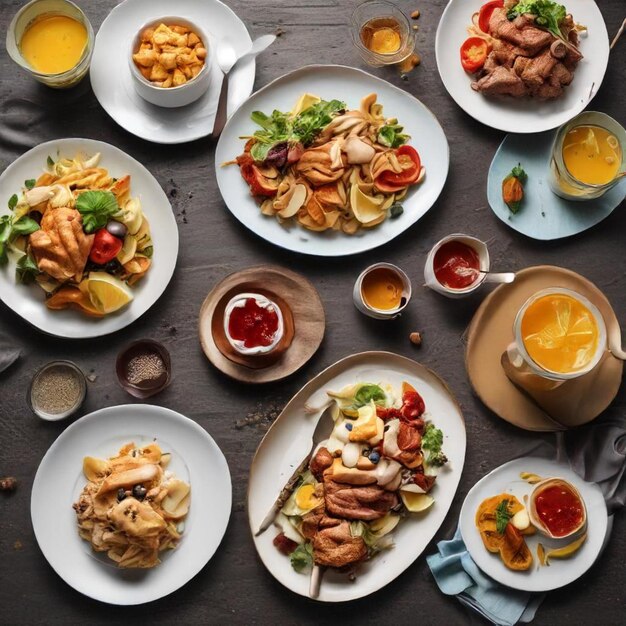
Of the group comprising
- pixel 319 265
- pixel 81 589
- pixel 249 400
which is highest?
pixel 319 265

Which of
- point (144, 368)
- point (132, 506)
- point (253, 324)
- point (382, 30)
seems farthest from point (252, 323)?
point (382, 30)

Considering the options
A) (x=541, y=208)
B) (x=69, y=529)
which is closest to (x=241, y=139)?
(x=541, y=208)

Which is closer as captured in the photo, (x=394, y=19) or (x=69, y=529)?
(x=69, y=529)

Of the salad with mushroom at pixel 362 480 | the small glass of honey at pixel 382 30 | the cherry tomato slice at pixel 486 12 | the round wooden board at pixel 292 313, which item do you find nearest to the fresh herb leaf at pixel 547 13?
the cherry tomato slice at pixel 486 12

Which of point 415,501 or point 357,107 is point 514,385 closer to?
point 415,501

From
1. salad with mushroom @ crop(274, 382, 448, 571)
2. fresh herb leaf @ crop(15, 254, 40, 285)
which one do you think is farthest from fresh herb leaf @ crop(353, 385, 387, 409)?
fresh herb leaf @ crop(15, 254, 40, 285)

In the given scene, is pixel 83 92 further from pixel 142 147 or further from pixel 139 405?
pixel 139 405
